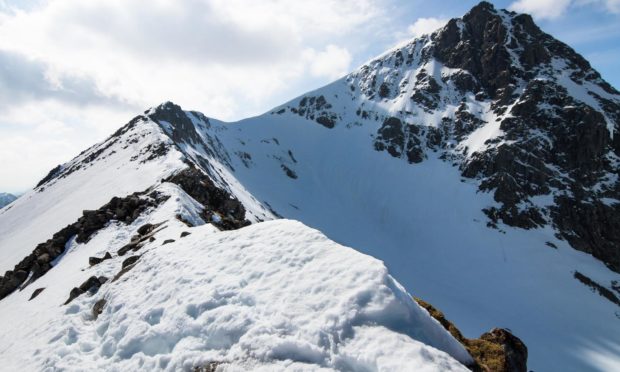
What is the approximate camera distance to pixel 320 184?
11312cm

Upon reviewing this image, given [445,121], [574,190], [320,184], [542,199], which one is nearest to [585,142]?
[574,190]

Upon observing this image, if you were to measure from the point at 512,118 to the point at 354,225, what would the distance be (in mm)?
54181

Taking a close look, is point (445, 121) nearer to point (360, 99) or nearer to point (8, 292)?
point (360, 99)

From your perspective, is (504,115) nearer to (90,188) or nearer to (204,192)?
(204,192)

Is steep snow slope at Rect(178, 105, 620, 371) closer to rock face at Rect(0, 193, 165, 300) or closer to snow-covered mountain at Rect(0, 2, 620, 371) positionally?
snow-covered mountain at Rect(0, 2, 620, 371)

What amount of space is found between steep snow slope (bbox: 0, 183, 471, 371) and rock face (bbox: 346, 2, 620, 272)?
86.4 meters

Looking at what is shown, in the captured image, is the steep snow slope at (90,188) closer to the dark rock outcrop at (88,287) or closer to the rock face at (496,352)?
the dark rock outcrop at (88,287)

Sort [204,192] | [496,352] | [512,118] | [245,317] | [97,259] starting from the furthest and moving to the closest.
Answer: [512,118] < [204,192] < [97,259] < [245,317] < [496,352]

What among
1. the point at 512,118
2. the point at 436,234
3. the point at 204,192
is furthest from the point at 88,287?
the point at 512,118

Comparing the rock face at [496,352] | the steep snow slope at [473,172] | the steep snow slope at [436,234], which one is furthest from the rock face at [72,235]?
the steep snow slope at [436,234]

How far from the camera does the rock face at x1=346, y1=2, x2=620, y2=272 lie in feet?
293

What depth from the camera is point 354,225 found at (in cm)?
9262

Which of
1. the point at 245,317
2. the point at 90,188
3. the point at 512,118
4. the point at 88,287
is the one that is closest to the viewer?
the point at 245,317

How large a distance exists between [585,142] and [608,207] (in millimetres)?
19035
